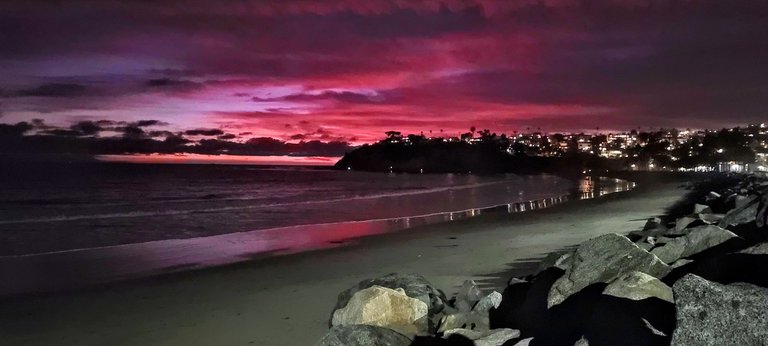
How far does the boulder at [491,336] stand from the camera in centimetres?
595

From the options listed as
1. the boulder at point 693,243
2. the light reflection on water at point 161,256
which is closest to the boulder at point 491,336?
the boulder at point 693,243

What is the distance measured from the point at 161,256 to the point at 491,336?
499 inches

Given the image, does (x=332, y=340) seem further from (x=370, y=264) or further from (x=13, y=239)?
(x=13, y=239)

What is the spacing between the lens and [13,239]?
20672 mm

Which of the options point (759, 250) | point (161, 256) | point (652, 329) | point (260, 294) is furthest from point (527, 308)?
point (161, 256)

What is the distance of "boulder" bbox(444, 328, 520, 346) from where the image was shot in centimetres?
595

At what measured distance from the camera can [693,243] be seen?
7.52 m

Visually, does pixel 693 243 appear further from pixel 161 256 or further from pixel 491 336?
pixel 161 256

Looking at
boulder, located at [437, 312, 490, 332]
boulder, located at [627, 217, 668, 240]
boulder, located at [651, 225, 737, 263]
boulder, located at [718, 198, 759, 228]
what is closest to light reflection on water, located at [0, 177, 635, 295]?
boulder, located at [627, 217, 668, 240]

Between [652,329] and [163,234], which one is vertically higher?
[652,329]

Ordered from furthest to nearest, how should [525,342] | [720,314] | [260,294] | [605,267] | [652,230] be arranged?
[652,230] → [260,294] → [605,267] → [525,342] → [720,314]

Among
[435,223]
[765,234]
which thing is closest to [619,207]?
[435,223]

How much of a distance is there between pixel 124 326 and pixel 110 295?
2761 mm

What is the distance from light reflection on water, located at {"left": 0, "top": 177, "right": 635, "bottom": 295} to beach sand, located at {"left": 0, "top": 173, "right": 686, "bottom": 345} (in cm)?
107
